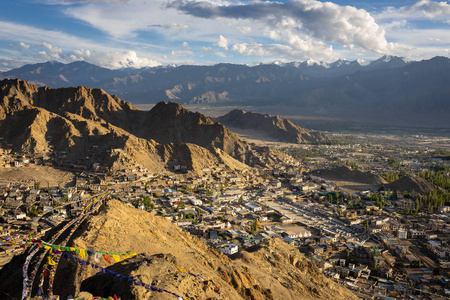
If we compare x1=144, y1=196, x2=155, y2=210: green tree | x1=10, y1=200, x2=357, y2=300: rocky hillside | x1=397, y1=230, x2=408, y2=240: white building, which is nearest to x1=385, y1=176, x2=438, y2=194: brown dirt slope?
x1=397, y1=230, x2=408, y2=240: white building

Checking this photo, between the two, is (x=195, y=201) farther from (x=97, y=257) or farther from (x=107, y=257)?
(x=97, y=257)

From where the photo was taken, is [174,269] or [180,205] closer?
[174,269]

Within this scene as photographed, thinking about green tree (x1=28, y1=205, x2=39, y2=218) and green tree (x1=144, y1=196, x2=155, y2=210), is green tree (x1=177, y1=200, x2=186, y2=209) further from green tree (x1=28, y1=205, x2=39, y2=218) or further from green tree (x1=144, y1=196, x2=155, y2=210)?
green tree (x1=28, y1=205, x2=39, y2=218)

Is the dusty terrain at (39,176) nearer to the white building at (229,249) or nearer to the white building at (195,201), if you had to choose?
the white building at (195,201)

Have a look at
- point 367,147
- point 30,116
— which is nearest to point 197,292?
point 30,116

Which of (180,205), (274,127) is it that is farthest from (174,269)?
(274,127)

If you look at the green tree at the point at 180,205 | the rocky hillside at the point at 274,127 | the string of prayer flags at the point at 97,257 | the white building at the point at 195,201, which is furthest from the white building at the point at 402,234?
the rocky hillside at the point at 274,127
